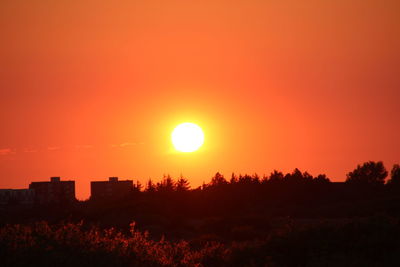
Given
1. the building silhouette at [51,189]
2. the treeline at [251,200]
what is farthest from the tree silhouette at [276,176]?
the building silhouette at [51,189]

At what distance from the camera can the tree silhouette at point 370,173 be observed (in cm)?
9138

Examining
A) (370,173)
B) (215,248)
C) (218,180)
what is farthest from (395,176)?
(215,248)

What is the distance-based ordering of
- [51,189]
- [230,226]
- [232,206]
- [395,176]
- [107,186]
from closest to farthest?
[230,226] < [232,206] < [395,176] < [51,189] < [107,186]

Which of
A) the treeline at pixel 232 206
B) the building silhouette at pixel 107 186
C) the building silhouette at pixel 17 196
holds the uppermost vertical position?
the building silhouette at pixel 107 186

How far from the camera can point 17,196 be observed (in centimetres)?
10906

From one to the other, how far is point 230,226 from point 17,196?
60.9 meters

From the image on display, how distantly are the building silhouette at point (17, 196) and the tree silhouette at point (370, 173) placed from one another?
41147mm

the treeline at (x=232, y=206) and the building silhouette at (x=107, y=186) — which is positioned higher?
the building silhouette at (x=107, y=186)

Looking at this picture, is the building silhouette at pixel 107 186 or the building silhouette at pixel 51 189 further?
the building silhouette at pixel 107 186

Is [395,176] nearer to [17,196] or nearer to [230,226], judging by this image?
[230,226]

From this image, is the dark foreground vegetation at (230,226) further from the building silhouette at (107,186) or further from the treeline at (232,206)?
the building silhouette at (107,186)

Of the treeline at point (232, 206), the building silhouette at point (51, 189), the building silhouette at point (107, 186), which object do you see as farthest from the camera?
the building silhouette at point (107, 186)

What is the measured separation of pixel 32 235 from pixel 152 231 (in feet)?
97.2

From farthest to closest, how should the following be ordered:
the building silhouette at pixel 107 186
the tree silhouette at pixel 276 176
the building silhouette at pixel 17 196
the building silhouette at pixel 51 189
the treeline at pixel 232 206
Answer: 1. the building silhouette at pixel 107 186
2. the building silhouette at pixel 51 189
3. the building silhouette at pixel 17 196
4. the tree silhouette at pixel 276 176
5. the treeline at pixel 232 206
